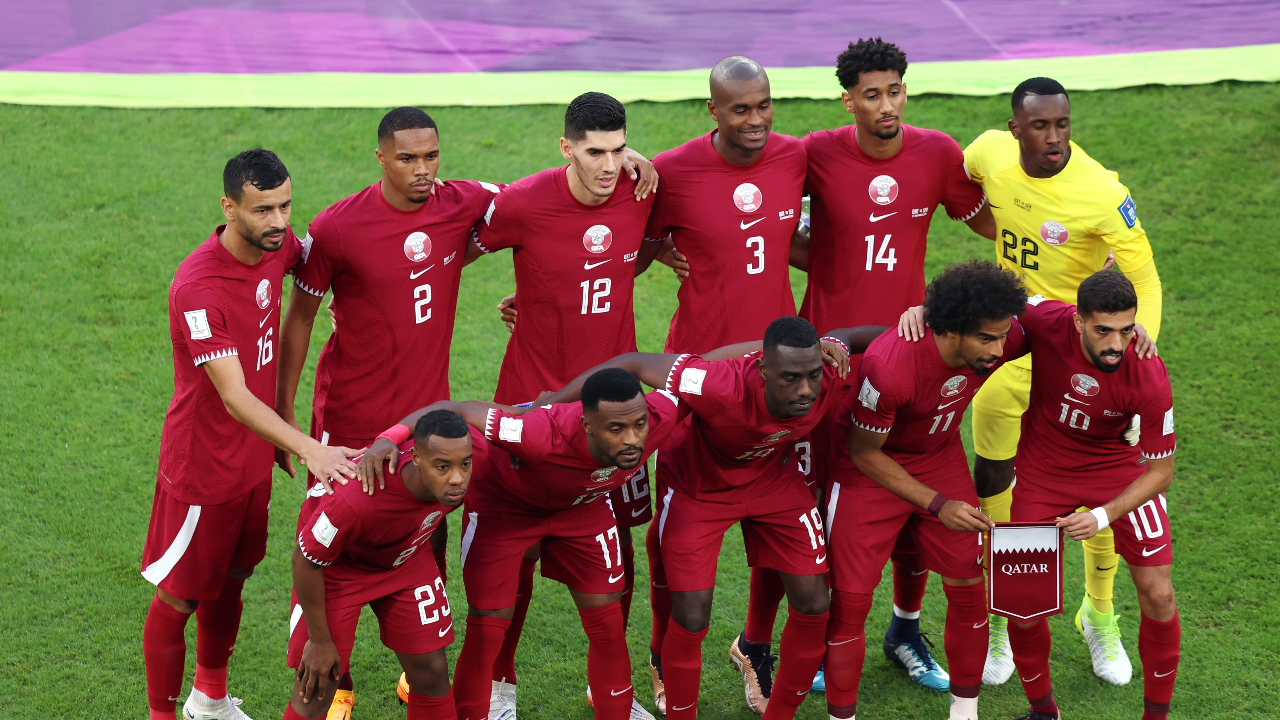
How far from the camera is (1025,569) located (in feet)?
18.5

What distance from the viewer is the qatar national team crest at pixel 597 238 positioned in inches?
233

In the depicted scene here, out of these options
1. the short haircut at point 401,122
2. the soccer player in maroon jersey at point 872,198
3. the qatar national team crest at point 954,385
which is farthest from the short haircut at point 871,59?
the short haircut at point 401,122

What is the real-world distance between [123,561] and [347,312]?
2.49 metres

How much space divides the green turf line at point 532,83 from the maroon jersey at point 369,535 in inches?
274

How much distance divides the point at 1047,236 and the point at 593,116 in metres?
2.30

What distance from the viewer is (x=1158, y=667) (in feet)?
19.2

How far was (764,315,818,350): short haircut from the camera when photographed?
5195mm

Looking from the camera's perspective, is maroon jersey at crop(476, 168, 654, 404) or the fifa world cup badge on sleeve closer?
the fifa world cup badge on sleeve

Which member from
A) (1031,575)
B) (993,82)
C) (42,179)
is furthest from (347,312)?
(993,82)

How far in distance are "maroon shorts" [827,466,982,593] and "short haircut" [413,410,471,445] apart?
6.24 ft

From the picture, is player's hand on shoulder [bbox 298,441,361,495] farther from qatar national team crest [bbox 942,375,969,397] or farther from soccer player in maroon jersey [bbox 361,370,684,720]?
qatar national team crest [bbox 942,375,969,397]

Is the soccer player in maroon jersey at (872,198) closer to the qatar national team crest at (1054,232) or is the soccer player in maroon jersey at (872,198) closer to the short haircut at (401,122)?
the qatar national team crest at (1054,232)

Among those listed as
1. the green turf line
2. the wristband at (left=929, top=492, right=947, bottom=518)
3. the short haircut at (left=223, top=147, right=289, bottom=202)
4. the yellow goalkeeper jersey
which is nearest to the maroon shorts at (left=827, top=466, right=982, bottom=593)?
the wristband at (left=929, top=492, right=947, bottom=518)

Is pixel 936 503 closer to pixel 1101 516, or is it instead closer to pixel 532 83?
pixel 1101 516
